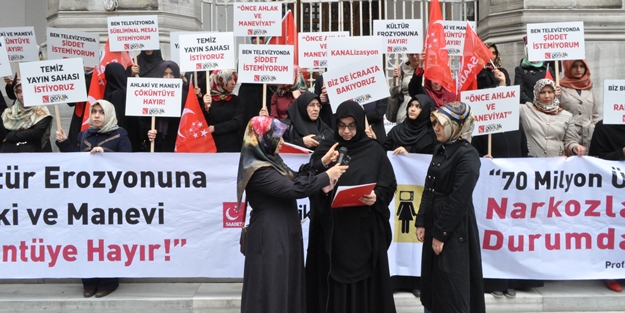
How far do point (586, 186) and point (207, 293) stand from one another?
11.6ft

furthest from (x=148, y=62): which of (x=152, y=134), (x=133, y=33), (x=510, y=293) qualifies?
(x=510, y=293)

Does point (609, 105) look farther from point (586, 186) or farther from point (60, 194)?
point (60, 194)

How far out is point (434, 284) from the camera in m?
5.30

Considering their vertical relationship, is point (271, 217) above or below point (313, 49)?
below

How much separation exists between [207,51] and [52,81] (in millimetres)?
1568

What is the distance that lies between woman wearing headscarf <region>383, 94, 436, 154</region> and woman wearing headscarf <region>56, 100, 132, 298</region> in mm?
2517

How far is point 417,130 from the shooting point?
6918 millimetres

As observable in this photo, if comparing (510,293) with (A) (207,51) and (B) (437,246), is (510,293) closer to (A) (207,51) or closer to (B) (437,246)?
(B) (437,246)

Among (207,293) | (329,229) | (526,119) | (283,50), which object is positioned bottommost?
(207,293)

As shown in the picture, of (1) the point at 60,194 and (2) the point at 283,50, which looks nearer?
(1) the point at 60,194

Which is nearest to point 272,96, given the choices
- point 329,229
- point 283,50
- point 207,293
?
point 283,50

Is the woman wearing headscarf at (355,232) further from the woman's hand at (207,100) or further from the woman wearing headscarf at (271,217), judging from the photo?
the woman's hand at (207,100)

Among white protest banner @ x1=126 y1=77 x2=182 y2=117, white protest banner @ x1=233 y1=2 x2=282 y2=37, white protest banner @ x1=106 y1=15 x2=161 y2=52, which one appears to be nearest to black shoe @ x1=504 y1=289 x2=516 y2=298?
white protest banner @ x1=126 y1=77 x2=182 y2=117

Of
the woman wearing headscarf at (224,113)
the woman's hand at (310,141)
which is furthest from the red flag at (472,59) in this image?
the woman wearing headscarf at (224,113)
